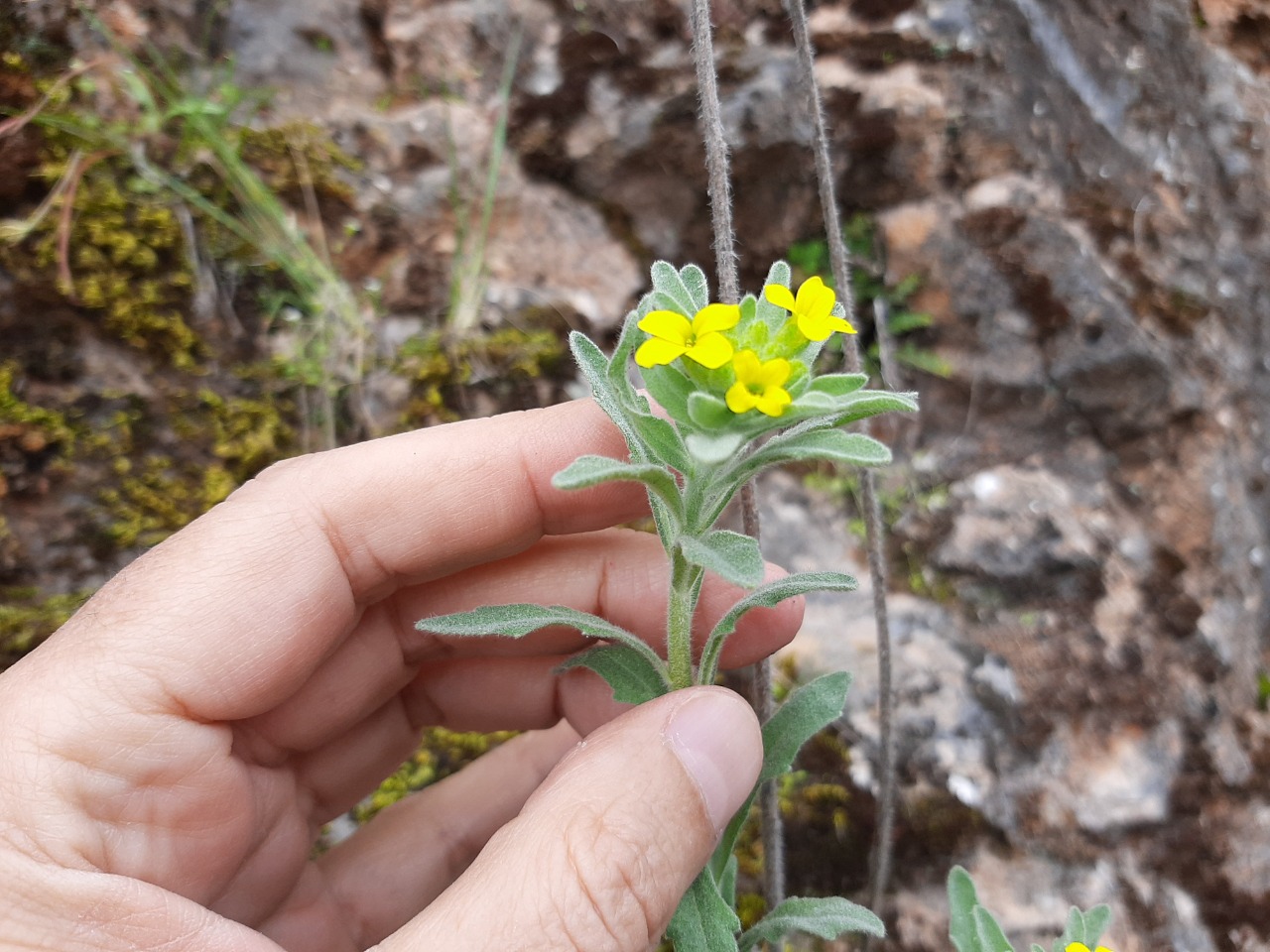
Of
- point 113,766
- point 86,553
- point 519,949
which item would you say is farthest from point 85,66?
point 519,949

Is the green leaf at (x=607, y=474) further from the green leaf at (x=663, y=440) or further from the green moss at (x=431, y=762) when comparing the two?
the green moss at (x=431, y=762)

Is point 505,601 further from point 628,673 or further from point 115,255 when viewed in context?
point 115,255

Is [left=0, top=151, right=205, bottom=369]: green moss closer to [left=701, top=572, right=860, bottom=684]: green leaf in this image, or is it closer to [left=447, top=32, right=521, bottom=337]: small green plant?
[left=447, top=32, right=521, bottom=337]: small green plant

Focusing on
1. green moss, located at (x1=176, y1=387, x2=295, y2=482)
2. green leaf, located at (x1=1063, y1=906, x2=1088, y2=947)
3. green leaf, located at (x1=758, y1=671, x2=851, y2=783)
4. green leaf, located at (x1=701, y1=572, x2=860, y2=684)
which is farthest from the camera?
green moss, located at (x1=176, y1=387, x2=295, y2=482)

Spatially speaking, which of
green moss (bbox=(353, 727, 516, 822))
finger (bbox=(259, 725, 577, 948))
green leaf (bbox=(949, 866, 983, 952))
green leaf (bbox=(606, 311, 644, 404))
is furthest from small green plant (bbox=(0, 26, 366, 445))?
green leaf (bbox=(949, 866, 983, 952))

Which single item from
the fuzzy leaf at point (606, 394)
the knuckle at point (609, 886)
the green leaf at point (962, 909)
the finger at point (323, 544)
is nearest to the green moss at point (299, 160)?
the finger at point (323, 544)
